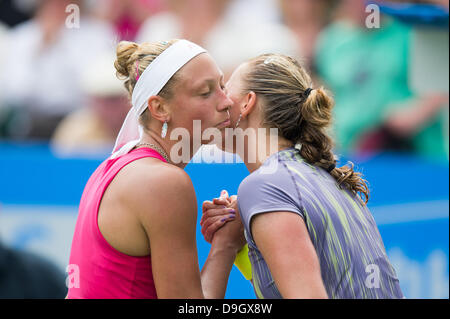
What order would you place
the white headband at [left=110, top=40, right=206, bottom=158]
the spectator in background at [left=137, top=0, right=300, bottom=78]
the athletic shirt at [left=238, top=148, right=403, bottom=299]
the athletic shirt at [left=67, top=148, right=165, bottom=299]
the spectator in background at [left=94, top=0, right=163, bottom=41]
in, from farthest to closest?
the spectator in background at [left=94, top=0, right=163, bottom=41] → the spectator in background at [left=137, top=0, right=300, bottom=78] → the white headband at [left=110, top=40, right=206, bottom=158] → the athletic shirt at [left=67, top=148, right=165, bottom=299] → the athletic shirt at [left=238, top=148, right=403, bottom=299]

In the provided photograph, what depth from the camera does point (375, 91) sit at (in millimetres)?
5340

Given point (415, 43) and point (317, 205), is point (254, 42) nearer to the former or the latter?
point (415, 43)

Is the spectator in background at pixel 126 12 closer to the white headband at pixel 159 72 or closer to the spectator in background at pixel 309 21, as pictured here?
the spectator in background at pixel 309 21

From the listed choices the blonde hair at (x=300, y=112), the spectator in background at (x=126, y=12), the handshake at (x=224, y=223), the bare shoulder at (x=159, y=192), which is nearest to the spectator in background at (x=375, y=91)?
the spectator in background at (x=126, y=12)

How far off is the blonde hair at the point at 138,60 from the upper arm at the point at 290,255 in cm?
63

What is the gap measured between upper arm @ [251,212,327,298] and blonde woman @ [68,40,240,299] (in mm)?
300

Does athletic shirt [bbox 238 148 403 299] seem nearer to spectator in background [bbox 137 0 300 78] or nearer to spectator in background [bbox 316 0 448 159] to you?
spectator in background [bbox 316 0 448 159]

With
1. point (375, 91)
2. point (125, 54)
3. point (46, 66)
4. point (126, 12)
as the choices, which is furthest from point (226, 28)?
point (125, 54)

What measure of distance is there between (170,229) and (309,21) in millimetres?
4176

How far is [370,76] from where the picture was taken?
5363 mm

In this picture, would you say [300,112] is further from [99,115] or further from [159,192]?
[99,115]


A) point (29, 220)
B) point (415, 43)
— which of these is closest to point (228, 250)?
point (415, 43)

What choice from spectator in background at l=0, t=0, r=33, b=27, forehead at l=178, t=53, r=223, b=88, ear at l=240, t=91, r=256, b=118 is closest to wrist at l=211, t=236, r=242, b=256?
ear at l=240, t=91, r=256, b=118

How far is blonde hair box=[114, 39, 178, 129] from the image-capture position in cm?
241
